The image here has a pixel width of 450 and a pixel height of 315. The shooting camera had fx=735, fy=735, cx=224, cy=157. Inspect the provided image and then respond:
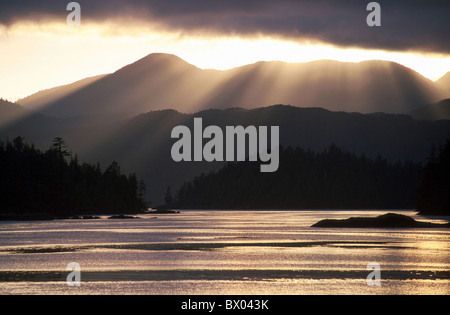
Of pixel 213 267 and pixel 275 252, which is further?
pixel 275 252

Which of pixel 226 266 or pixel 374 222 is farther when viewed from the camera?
pixel 374 222

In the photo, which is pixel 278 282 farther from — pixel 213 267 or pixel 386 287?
pixel 213 267

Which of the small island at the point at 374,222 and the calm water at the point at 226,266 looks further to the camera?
the small island at the point at 374,222

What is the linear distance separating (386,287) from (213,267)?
62.3 feet

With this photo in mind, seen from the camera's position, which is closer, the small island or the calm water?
the calm water

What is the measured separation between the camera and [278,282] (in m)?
56.1

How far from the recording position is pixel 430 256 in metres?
77.9

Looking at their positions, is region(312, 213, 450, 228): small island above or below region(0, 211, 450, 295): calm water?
below

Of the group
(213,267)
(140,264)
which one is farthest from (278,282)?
(140,264)

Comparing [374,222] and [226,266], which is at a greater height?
[226,266]
